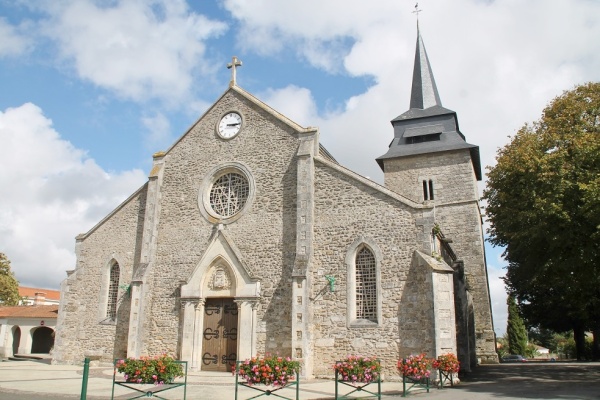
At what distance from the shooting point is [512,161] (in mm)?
19000

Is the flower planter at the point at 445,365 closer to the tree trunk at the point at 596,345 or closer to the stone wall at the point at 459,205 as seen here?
the stone wall at the point at 459,205

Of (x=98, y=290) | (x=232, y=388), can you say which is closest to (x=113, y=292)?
(x=98, y=290)

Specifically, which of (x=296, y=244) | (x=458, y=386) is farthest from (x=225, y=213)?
(x=458, y=386)

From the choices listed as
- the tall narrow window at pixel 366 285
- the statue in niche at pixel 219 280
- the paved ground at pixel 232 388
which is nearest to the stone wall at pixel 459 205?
the paved ground at pixel 232 388

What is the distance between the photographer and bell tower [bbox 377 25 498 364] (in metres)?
27.5

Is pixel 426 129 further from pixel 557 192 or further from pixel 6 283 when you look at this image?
pixel 6 283

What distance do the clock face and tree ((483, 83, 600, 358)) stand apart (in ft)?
35.0

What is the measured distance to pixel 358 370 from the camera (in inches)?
438

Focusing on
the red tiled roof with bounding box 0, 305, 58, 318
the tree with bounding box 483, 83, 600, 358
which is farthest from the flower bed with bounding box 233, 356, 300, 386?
the red tiled roof with bounding box 0, 305, 58, 318

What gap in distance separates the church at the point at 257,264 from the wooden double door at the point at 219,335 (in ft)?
0.14

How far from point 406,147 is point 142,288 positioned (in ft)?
61.0

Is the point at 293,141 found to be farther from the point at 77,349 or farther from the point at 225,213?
the point at 77,349

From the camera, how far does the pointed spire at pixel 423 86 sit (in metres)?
33.1

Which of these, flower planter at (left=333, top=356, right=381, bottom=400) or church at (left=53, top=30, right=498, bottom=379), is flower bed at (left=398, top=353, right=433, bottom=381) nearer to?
flower planter at (left=333, top=356, right=381, bottom=400)
